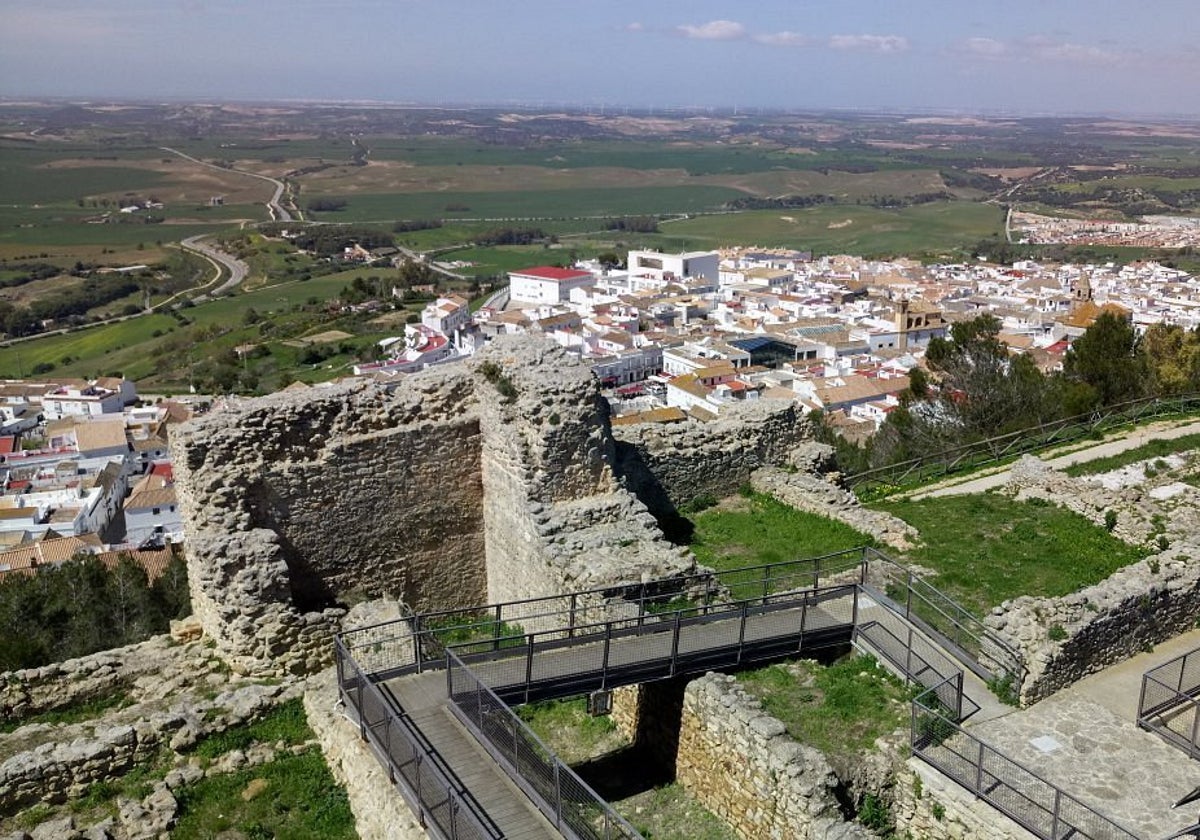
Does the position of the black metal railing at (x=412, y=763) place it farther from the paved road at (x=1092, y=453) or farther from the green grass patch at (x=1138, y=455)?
the green grass patch at (x=1138, y=455)

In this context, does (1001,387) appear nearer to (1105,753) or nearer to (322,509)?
(1105,753)

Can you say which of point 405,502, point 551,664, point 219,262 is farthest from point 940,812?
point 219,262

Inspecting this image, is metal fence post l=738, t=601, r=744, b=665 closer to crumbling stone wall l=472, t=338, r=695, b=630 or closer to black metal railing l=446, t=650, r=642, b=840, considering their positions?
crumbling stone wall l=472, t=338, r=695, b=630

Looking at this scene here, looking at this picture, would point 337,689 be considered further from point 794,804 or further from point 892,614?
point 892,614

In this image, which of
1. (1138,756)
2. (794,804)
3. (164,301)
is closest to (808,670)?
(794,804)

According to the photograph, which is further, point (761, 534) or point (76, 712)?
point (761, 534)

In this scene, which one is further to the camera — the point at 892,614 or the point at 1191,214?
the point at 1191,214

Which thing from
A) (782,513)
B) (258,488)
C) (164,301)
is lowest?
(164,301)
